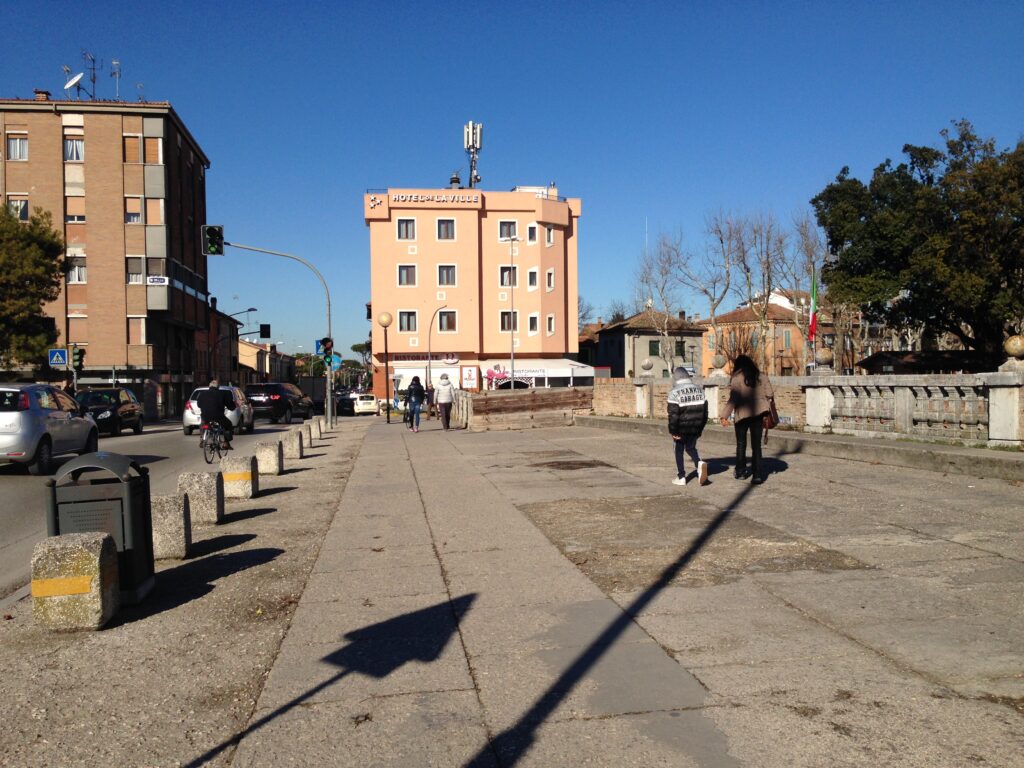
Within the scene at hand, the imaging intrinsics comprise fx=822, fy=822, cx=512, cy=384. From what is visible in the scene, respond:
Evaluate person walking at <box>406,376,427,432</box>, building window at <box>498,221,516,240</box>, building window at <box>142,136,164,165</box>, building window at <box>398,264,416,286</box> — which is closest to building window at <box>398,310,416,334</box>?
building window at <box>398,264,416,286</box>

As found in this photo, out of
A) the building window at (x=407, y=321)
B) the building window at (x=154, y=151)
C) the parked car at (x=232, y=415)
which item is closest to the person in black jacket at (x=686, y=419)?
the parked car at (x=232, y=415)

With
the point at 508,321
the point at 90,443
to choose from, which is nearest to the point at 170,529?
the point at 90,443

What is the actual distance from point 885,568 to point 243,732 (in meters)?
4.54

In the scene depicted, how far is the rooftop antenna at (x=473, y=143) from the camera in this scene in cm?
Result: 6425

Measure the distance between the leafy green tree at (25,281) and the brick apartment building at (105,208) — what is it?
33.7 feet

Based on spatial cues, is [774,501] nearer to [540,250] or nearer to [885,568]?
[885,568]

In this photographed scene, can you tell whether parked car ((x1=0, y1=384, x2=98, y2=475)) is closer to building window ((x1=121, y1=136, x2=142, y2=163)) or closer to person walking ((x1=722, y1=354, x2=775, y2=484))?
person walking ((x1=722, y1=354, x2=775, y2=484))

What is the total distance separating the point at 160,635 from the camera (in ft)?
16.2

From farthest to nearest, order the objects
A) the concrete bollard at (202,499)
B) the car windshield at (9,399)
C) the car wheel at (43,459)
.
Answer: the car wheel at (43,459)
the car windshield at (9,399)
the concrete bollard at (202,499)

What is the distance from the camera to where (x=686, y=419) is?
10.2 metres

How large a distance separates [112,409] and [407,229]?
35.8 metres

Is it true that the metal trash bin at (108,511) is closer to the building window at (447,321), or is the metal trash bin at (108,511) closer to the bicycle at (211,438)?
the bicycle at (211,438)

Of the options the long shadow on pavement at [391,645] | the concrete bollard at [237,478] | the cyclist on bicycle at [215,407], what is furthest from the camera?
the cyclist on bicycle at [215,407]

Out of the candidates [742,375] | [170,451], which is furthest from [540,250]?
[742,375]
